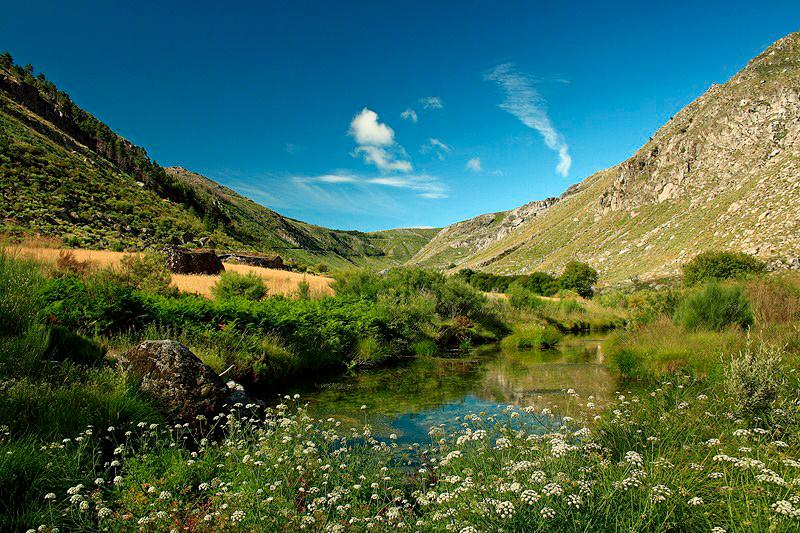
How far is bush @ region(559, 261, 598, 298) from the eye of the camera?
57434 millimetres

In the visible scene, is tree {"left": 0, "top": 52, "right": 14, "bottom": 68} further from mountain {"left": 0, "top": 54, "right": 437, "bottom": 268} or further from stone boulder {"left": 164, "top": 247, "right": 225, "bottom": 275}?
stone boulder {"left": 164, "top": 247, "right": 225, "bottom": 275}

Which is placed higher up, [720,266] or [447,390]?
[720,266]

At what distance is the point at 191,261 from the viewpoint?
25172 millimetres

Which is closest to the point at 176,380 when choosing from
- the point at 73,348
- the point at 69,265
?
the point at 73,348

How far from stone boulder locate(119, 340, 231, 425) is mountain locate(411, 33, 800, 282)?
184ft

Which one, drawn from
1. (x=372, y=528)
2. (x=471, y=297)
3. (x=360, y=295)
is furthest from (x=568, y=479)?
(x=471, y=297)

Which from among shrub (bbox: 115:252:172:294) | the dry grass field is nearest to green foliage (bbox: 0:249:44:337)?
shrub (bbox: 115:252:172:294)

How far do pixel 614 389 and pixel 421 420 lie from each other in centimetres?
602

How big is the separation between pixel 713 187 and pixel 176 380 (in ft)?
312

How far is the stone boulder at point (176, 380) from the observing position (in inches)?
285

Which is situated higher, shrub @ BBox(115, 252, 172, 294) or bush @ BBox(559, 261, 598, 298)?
bush @ BBox(559, 261, 598, 298)

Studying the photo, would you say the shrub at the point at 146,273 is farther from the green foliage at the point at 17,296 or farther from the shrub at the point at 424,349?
the shrub at the point at 424,349

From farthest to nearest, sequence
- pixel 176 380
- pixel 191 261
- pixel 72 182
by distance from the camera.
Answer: pixel 72 182 → pixel 191 261 → pixel 176 380

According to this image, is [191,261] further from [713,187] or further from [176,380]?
[713,187]
